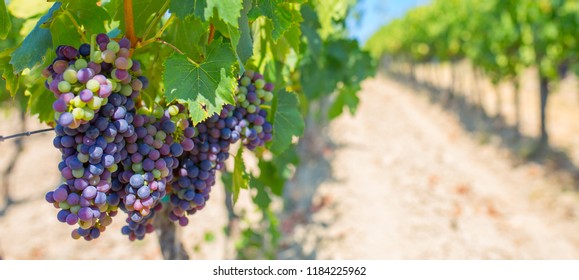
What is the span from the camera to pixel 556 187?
8367 mm

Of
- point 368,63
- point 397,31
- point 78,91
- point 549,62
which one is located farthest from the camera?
point 397,31

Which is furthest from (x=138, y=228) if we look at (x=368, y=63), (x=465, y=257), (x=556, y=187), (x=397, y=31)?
(x=397, y=31)

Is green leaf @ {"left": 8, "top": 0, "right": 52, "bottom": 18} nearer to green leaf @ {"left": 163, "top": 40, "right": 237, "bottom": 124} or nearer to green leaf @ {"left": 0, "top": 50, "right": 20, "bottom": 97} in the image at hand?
green leaf @ {"left": 0, "top": 50, "right": 20, "bottom": 97}

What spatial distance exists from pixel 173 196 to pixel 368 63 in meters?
2.05

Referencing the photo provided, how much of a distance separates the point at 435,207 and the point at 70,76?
21.3ft

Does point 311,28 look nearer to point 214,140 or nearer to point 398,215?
point 214,140

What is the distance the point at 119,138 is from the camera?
53.6 inches

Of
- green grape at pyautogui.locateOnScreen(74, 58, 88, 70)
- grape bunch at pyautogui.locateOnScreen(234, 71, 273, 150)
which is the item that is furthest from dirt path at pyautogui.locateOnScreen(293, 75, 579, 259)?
green grape at pyautogui.locateOnScreen(74, 58, 88, 70)

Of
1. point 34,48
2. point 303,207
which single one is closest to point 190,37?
point 34,48

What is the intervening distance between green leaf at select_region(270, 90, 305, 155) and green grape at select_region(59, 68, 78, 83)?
842mm

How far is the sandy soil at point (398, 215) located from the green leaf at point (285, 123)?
2.89 m

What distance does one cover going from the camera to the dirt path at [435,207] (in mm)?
5773

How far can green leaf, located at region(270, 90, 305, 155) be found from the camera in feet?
6.25

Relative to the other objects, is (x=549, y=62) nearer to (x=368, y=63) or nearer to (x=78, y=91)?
(x=368, y=63)
